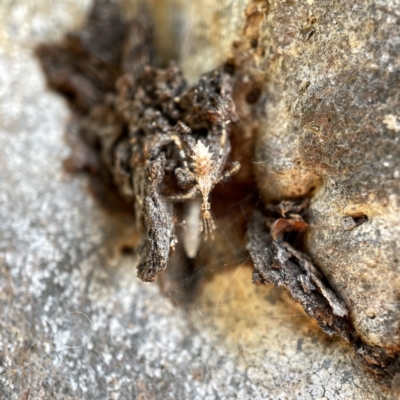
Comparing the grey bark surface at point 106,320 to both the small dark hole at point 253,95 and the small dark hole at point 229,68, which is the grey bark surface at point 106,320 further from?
the small dark hole at point 229,68

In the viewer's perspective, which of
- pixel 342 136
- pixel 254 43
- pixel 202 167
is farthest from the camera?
pixel 254 43

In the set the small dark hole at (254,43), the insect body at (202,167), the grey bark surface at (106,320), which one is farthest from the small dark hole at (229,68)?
the grey bark surface at (106,320)

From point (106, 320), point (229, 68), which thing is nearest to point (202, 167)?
point (229, 68)

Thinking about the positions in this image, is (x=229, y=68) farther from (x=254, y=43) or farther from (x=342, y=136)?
(x=342, y=136)

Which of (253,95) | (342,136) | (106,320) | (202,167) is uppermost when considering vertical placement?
(342,136)

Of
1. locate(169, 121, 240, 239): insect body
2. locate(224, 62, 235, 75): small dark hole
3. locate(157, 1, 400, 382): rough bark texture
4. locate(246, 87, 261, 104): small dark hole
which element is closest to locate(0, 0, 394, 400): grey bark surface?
locate(157, 1, 400, 382): rough bark texture

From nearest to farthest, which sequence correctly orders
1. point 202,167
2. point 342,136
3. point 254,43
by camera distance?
point 342,136 → point 202,167 → point 254,43

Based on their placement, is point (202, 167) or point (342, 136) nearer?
point (342, 136)
